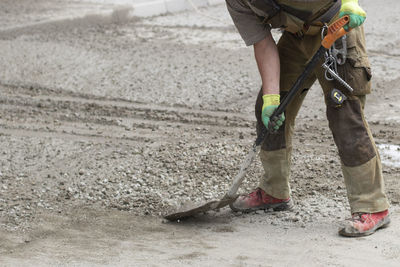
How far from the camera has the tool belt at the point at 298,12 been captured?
3779 mm

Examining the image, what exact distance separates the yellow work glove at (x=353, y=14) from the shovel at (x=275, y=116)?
3cm

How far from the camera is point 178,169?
503 cm

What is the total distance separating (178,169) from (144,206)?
0.56 metres

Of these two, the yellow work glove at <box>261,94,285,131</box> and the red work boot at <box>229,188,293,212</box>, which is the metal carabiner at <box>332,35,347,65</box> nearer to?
the yellow work glove at <box>261,94,285,131</box>

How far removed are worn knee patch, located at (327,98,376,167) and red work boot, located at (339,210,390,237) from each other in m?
0.30

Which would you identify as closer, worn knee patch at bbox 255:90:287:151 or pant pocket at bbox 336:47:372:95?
pant pocket at bbox 336:47:372:95

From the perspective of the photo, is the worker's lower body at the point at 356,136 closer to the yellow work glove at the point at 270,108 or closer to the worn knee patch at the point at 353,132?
the worn knee patch at the point at 353,132

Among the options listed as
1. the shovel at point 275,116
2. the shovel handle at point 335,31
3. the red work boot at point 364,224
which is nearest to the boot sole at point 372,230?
the red work boot at point 364,224

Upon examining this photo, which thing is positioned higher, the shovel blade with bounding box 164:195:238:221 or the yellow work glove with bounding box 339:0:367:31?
the yellow work glove with bounding box 339:0:367:31

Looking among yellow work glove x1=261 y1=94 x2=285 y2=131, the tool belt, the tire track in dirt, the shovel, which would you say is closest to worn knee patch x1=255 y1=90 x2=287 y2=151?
the shovel

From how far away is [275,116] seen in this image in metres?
3.95

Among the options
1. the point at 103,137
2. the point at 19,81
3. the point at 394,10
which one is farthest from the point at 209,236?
the point at 394,10

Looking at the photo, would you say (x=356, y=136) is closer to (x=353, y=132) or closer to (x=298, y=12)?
(x=353, y=132)

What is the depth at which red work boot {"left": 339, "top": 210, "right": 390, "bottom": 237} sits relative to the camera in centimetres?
388
